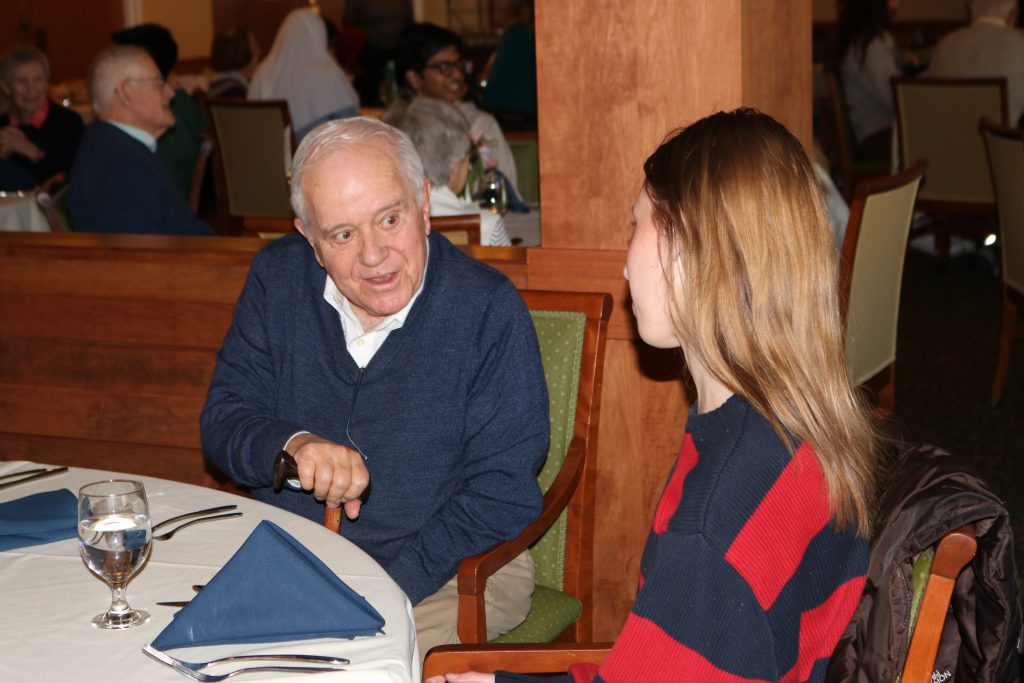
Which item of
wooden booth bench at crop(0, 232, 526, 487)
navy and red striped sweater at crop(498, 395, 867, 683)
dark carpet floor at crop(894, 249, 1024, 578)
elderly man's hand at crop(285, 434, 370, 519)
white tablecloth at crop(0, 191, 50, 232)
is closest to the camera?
navy and red striped sweater at crop(498, 395, 867, 683)

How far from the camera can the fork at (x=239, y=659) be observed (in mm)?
1193

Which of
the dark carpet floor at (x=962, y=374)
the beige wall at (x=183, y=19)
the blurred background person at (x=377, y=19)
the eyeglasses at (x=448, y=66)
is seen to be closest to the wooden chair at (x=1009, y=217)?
the dark carpet floor at (x=962, y=374)

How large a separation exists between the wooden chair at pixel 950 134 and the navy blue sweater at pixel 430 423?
14.3ft

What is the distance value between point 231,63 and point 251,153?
2037mm

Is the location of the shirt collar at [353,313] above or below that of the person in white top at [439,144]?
below

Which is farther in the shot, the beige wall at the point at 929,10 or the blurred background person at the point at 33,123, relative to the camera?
the beige wall at the point at 929,10

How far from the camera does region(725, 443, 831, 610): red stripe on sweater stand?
3.82 feet

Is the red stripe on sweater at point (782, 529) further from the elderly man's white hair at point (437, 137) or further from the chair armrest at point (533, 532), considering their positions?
the elderly man's white hair at point (437, 137)

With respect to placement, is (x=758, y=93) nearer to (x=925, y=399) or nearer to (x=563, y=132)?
(x=563, y=132)

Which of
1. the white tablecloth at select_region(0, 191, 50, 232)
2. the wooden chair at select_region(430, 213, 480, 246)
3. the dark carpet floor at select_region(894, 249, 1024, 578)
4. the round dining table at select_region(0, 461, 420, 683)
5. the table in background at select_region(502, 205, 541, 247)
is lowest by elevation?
the dark carpet floor at select_region(894, 249, 1024, 578)

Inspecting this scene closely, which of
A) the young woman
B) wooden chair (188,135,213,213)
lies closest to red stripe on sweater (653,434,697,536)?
the young woman

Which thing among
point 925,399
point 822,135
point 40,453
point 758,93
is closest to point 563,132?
point 758,93

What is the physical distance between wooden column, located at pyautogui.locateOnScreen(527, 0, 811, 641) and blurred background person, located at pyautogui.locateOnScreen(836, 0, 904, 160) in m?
4.62

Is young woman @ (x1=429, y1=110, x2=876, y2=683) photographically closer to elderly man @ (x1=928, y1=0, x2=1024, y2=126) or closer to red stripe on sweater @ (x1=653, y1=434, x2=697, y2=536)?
red stripe on sweater @ (x1=653, y1=434, x2=697, y2=536)
